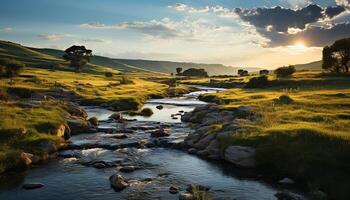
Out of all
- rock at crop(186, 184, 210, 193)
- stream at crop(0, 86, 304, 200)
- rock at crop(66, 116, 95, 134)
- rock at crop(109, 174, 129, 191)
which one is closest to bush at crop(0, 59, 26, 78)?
rock at crop(66, 116, 95, 134)

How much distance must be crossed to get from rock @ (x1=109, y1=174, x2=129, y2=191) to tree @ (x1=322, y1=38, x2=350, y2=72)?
389 ft

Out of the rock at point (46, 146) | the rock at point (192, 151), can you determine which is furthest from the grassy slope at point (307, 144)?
the rock at point (46, 146)

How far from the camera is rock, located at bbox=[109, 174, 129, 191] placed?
113 feet

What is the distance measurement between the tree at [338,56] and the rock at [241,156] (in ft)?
346

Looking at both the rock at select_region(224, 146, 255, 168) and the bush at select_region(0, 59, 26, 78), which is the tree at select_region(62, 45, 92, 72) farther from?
the rock at select_region(224, 146, 255, 168)

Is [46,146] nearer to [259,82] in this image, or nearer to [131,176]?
[131,176]

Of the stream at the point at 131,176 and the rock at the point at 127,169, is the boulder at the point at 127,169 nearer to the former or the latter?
the rock at the point at 127,169

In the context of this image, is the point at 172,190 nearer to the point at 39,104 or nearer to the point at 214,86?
the point at 39,104

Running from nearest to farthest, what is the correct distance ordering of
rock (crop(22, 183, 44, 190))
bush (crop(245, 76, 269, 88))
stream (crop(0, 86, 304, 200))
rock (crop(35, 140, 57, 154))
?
stream (crop(0, 86, 304, 200)) < rock (crop(22, 183, 44, 190)) < rock (crop(35, 140, 57, 154)) < bush (crop(245, 76, 269, 88))

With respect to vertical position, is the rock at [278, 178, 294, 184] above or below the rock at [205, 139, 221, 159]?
below

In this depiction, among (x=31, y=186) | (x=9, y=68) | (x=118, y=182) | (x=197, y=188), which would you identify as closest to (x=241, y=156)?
(x=197, y=188)

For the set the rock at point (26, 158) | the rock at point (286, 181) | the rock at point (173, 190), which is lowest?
the rock at point (173, 190)

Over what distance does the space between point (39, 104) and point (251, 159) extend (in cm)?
4302

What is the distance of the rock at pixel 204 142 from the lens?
49.6 m
